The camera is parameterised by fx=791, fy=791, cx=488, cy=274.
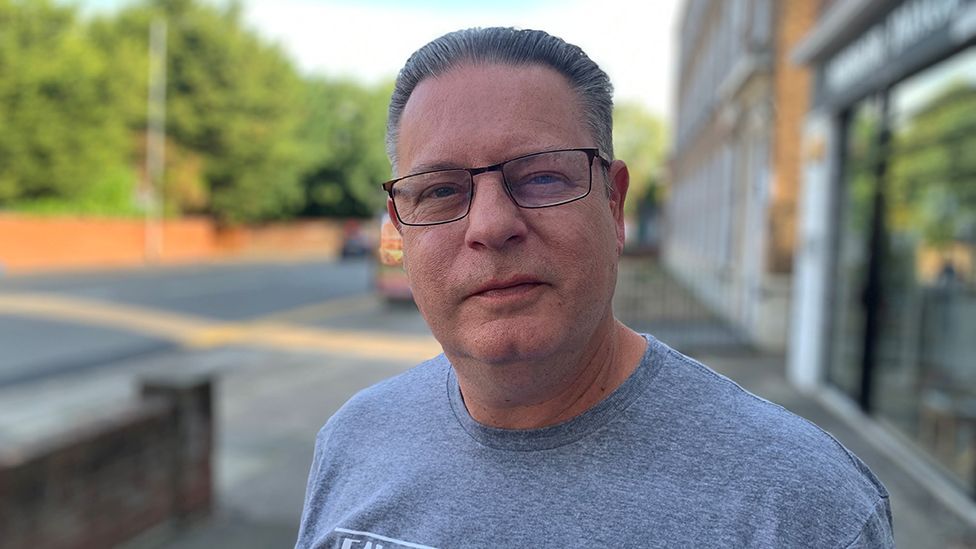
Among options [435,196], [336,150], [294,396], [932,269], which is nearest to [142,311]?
[294,396]

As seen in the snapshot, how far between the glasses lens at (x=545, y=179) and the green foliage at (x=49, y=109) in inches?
1216

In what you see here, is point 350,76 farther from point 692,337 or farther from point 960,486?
point 960,486

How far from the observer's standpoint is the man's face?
1.05m

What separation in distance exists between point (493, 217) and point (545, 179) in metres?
0.10

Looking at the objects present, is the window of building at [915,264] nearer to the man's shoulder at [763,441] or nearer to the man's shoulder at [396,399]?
the man's shoulder at [763,441]

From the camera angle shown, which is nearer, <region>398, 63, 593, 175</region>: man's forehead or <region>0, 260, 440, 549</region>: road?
<region>398, 63, 593, 175</region>: man's forehead

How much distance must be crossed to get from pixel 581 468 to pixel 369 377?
28.6ft

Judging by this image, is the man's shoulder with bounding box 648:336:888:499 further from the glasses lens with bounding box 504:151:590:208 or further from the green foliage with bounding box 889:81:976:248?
the green foliage with bounding box 889:81:976:248

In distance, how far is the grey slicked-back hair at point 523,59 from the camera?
1.10 metres

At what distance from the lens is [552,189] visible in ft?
3.56

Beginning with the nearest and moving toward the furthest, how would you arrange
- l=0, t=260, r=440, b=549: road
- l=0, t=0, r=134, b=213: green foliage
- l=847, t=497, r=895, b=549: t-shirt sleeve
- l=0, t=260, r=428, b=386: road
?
l=847, t=497, r=895, b=549: t-shirt sleeve < l=0, t=260, r=440, b=549: road < l=0, t=260, r=428, b=386: road < l=0, t=0, r=134, b=213: green foliage

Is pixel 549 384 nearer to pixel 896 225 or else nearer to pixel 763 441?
pixel 763 441

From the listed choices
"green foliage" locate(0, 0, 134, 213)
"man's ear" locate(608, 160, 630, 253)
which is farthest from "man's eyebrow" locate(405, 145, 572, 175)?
"green foliage" locate(0, 0, 134, 213)

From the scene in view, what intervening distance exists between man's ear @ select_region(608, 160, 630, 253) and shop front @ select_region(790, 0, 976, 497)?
451 cm
